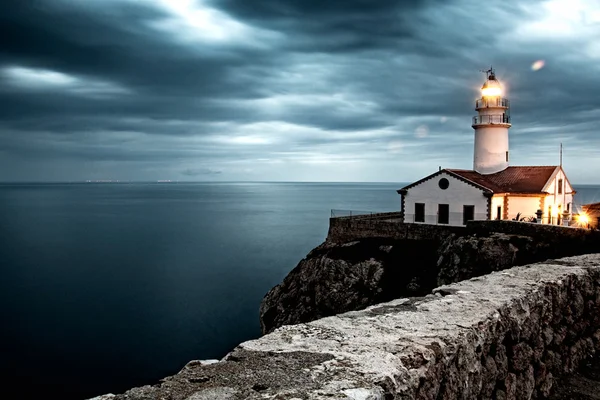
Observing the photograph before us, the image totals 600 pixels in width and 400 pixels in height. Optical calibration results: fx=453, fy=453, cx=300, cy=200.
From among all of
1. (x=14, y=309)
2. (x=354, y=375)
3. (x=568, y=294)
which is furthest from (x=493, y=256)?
(x=14, y=309)

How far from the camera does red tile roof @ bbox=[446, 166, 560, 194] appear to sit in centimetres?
2965

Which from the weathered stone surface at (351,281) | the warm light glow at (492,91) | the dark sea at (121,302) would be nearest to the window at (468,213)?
the weathered stone surface at (351,281)

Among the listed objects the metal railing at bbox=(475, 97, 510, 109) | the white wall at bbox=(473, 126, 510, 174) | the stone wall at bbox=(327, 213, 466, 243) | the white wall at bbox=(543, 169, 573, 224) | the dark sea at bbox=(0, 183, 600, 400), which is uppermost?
the metal railing at bbox=(475, 97, 510, 109)

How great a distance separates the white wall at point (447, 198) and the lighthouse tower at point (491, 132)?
6.21 m

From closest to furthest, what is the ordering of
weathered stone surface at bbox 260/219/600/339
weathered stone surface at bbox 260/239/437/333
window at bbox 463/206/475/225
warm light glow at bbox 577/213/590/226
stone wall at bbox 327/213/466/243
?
weathered stone surface at bbox 260/219/600/339 < weathered stone surface at bbox 260/239/437/333 < warm light glow at bbox 577/213/590/226 < stone wall at bbox 327/213/466/243 < window at bbox 463/206/475/225

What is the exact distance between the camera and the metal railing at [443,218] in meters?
29.1

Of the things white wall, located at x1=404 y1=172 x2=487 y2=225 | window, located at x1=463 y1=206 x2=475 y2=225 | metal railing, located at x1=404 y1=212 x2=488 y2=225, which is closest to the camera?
white wall, located at x1=404 y1=172 x2=487 y2=225

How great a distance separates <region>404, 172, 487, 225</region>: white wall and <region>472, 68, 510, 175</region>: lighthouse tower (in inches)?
245

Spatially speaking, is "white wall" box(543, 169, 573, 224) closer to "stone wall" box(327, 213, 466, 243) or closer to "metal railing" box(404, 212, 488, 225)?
"metal railing" box(404, 212, 488, 225)

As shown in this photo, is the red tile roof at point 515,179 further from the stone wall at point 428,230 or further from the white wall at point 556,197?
the stone wall at point 428,230

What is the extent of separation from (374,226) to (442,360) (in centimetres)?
2591

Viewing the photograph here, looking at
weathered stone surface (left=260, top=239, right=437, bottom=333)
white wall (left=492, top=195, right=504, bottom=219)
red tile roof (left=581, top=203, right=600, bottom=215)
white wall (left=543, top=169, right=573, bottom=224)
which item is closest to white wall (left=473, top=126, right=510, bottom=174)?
white wall (left=543, top=169, right=573, bottom=224)

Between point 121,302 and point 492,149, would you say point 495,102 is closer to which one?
point 492,149

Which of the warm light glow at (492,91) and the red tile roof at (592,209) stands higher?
the warm light glow at (492,91)
